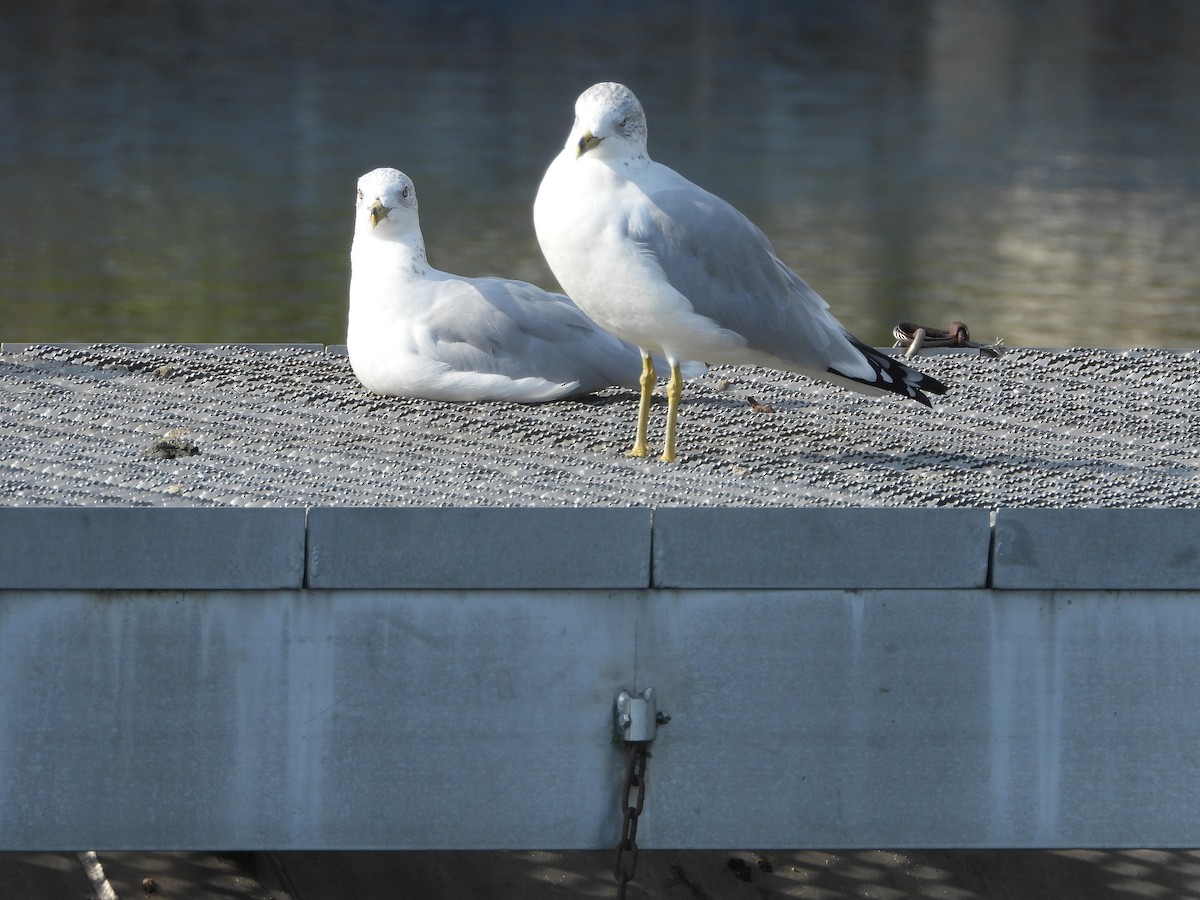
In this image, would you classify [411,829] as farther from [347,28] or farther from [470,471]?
[347,28]

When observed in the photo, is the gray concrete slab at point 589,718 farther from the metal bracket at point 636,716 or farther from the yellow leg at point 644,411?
the yellow leg at point 644,411

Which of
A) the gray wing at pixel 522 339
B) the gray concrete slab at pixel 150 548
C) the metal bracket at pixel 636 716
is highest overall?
the gray wing at pixel 522 339

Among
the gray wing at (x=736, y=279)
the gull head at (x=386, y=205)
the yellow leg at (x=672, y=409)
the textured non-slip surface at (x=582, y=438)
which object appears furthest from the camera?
the gull head at (x=386, y=205)

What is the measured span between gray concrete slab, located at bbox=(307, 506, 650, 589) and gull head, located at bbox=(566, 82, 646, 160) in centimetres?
100

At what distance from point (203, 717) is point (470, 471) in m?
0.94

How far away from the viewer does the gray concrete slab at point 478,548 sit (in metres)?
3.43

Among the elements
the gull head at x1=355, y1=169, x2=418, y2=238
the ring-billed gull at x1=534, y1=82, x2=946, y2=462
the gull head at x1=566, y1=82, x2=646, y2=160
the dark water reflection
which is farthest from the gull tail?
the dark water reflection

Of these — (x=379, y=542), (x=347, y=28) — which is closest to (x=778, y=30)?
(x=347, y=28)

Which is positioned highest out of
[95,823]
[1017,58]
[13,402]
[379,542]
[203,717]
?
[1017,58]

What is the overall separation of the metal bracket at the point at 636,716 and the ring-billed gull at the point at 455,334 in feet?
4.76

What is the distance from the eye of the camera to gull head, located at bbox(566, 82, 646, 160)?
4.00 meters

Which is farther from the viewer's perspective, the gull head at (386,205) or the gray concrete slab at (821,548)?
the gull head at (386,205)

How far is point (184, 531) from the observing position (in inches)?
135

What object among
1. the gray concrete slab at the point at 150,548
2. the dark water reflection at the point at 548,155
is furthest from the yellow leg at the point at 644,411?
the dark water reflection at the point at 548,155
